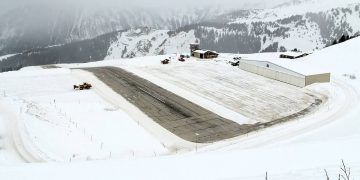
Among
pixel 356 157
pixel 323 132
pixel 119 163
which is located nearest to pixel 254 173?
pixel 356 157

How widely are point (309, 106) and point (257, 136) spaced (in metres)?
12.7

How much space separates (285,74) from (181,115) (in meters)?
22.1

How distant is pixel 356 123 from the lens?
34.7 metres

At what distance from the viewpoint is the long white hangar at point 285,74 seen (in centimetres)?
5147

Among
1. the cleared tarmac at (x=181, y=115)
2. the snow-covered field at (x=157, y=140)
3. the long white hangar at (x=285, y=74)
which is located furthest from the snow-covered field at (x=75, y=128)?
the long white hangar at (x=285, y=74)

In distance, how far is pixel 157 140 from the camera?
31.8 metres

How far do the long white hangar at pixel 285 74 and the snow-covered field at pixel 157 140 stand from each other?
Result: 1.29 meters

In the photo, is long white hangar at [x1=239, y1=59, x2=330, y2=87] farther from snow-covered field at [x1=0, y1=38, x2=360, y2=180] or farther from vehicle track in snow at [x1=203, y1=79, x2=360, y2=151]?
vehicle track in snow at [x1=203, y1=79, x2=360, y2=151]

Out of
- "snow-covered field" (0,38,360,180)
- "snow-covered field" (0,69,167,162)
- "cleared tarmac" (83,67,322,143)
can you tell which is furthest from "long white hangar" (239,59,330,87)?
"snow-covered field" (0,69,167,162)

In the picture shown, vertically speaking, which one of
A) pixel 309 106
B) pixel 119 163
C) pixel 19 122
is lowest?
pixel 309 106

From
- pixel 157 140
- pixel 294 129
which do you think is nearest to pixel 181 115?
pixel 157 140

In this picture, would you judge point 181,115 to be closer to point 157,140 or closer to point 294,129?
point 157,140

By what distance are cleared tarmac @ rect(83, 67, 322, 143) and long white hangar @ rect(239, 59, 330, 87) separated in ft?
24.1

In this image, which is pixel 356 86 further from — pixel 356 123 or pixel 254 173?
pixel 254 173
